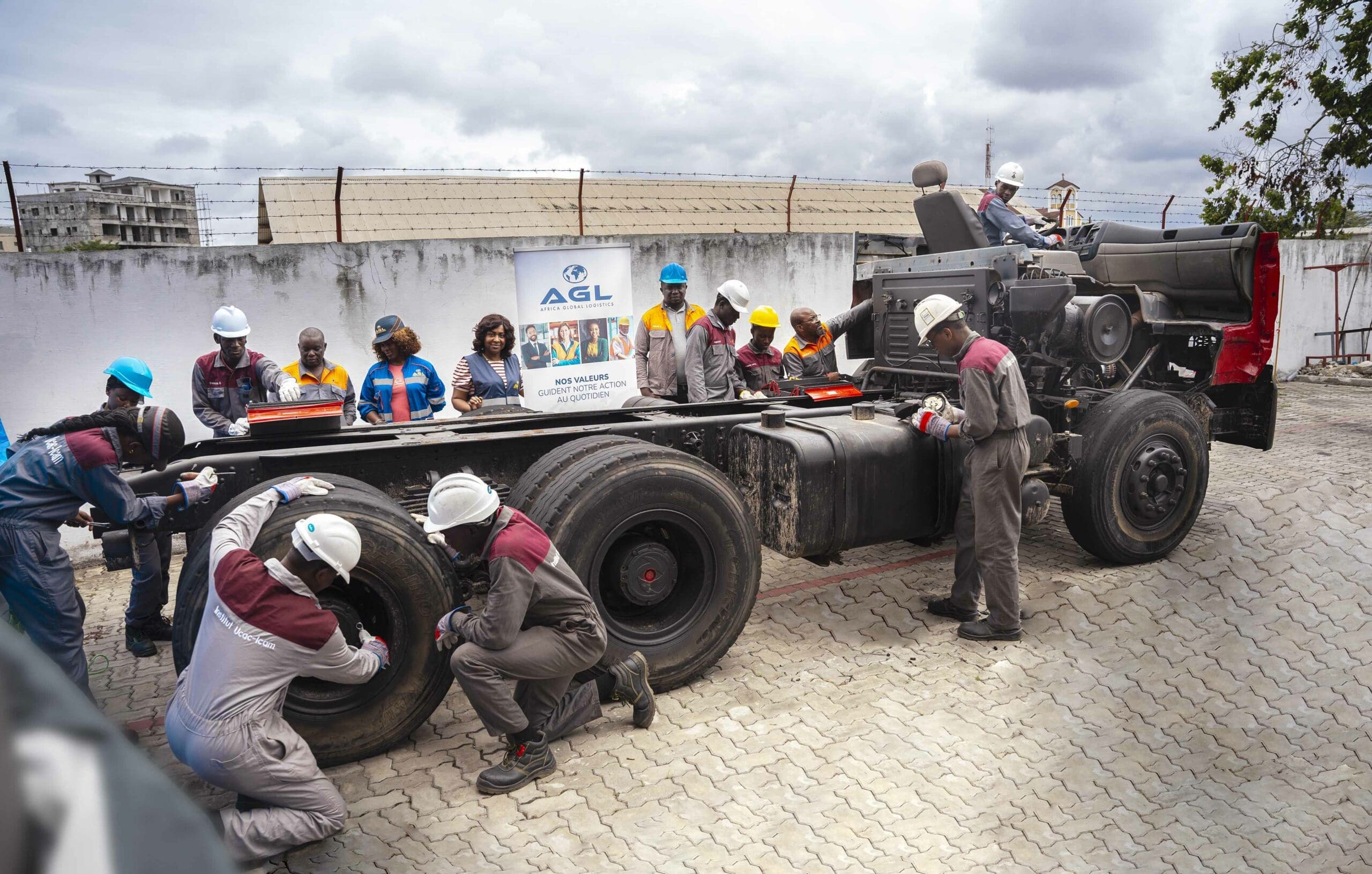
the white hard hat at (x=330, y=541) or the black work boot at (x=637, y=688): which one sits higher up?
the white hard hat at (x=330, y=541)

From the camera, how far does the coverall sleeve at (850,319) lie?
6953 millimetres

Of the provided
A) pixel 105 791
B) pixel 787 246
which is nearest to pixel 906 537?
pixel 105 791

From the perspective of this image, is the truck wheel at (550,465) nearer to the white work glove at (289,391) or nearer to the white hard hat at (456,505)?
the white hard hat at (456,505)

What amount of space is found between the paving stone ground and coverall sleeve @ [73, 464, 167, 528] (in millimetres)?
1066

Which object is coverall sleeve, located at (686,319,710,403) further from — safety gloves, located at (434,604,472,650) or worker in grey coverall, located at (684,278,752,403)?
safety gloves, located at (434,604,472,650)

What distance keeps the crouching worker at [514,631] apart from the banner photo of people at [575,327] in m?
4.89

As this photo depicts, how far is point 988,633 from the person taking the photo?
4879 millimetres

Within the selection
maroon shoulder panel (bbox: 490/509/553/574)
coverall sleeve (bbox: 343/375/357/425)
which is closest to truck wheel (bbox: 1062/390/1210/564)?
maroon shoulder panel (bbox: 490/509/553/574)

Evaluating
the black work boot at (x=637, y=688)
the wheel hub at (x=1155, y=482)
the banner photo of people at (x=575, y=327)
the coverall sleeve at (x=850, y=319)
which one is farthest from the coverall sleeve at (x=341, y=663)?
the banner photo of people at (x=575, y=327)

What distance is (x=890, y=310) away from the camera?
21.4ft

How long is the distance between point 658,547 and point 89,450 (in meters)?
2.54

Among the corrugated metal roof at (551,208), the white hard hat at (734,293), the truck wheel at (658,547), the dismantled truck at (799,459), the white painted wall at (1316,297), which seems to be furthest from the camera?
the white painted wall at (1316,297)

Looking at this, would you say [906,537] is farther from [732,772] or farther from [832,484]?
[732,772]

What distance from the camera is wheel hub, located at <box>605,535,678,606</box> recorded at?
4.28 meters
